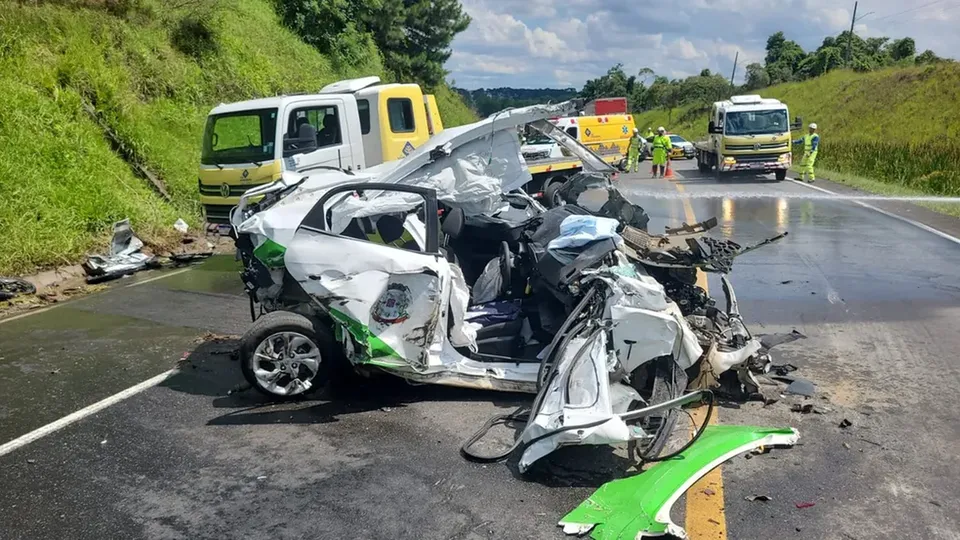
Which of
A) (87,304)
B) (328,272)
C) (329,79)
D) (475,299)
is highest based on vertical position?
(329,79)

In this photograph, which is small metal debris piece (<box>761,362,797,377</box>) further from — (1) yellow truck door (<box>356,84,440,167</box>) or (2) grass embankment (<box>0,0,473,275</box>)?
(2) grass embankment (<box>0,0,473,275</box>)

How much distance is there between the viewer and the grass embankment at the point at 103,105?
37.4 ft

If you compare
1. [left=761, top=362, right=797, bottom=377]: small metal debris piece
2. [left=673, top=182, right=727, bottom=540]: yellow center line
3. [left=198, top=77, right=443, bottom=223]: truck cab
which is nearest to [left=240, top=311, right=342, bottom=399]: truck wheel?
[left=673, top=182, right=727, bottom=540]: yellow center line

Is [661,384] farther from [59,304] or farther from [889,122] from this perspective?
[889,122]

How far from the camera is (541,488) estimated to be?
13.7ft

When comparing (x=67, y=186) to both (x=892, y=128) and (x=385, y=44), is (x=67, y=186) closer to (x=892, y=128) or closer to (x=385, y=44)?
(x=385, y=44)

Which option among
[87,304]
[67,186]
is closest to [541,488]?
[87,304]

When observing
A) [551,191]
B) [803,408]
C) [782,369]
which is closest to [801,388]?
[782,369]

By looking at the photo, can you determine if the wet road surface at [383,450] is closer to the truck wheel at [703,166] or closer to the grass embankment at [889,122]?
the grass embankment at [889,122]

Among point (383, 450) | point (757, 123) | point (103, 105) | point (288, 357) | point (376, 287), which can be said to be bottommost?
point (383, 450)

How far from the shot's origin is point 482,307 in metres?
6.06

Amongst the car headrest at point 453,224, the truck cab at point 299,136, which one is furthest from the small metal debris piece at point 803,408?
the truck cab at point 299,136

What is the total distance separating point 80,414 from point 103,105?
37.1 ft

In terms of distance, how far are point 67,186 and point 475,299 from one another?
8.94 m
